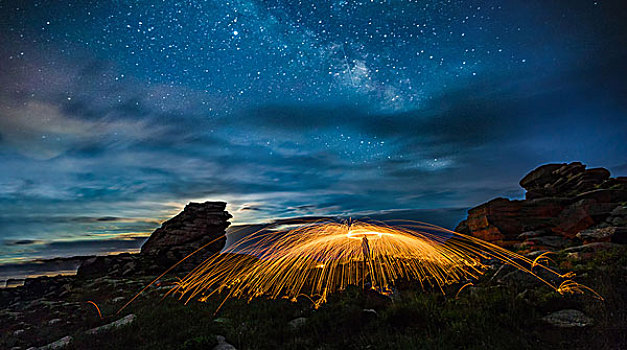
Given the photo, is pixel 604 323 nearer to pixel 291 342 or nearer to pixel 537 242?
pixel 291 342

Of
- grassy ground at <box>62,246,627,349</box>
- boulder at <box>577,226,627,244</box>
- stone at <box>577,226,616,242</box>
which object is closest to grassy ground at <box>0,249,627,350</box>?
grassy ground at <box>62,246,627,349</box>

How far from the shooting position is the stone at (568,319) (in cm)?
769

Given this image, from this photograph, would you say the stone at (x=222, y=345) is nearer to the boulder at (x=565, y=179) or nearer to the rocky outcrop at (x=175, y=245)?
the rocky outcrop at (x=175, y=245)

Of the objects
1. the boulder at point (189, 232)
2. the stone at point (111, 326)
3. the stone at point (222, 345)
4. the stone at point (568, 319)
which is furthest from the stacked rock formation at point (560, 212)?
the boulder at point (189, 232)

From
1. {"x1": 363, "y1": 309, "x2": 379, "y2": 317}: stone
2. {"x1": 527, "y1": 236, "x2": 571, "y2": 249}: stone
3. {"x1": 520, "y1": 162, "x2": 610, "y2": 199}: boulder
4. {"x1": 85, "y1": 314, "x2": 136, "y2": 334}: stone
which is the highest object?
{"x1": 520, "y1": 162, "x2": 610, "y2": 199}: boulder

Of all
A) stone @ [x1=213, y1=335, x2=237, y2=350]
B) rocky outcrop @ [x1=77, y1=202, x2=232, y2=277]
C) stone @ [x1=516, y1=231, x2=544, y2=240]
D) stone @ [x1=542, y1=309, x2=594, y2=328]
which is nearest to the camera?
stone @ [x1=542, y1=309, x2=594, y2=328]

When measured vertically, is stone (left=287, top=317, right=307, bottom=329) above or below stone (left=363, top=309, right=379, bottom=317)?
below

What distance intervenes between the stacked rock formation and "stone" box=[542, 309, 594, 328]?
1283 cm

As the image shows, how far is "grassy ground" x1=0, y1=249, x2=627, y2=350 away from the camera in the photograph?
292 inches

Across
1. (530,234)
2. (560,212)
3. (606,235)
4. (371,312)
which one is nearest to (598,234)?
(606,235)

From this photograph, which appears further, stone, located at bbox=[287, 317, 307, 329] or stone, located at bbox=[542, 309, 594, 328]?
stone, located at bbox=[287, 317, 307, 329]

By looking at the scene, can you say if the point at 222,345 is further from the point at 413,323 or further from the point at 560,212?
the point at 560,212

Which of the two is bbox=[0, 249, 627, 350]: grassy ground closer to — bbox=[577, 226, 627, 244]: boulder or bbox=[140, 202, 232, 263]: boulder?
bbox=[577, 226, 627, 244]: boulder

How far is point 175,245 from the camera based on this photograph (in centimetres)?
3225
